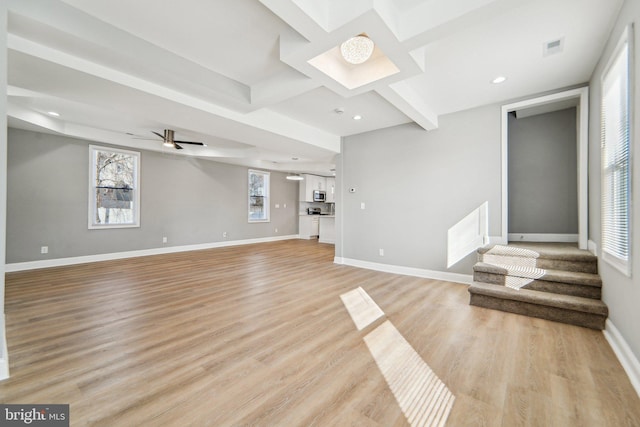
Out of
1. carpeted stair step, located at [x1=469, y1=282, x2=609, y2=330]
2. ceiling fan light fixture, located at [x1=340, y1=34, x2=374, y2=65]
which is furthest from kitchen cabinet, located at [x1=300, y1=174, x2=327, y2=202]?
ceiling fan light fixture, located at [x1=340, y1=34, x2=374, y2=65]

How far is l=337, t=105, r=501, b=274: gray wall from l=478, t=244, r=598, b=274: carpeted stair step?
471 mm

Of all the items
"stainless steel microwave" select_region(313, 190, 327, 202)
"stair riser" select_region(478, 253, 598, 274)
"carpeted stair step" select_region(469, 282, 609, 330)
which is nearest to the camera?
"carpeted stair step" select_region(469, 282, 609, 330)

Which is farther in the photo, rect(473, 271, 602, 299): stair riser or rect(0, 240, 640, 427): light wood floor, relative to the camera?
rect(473, 271, 602, 299): stair riser

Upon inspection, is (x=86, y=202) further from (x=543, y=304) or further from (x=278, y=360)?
(x=543, y=304)

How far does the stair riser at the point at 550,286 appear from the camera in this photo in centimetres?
267

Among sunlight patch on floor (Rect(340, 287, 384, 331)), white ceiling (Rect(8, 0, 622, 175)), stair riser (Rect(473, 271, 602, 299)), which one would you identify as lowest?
sunlight patch on floor (Rect(340, 287, 384, 331))

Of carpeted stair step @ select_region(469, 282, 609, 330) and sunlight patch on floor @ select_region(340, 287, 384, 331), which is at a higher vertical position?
carpeted stair step @ select_region(469, 282, 609, 330)

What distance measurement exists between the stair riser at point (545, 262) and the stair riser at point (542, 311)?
599mm

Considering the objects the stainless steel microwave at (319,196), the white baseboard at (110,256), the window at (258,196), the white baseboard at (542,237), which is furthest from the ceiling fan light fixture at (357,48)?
the stainless steel microwave at (319,196)

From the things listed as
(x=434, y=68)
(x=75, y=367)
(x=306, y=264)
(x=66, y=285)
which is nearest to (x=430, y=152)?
(x=434, y=68)

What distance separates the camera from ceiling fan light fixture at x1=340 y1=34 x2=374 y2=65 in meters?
2.36

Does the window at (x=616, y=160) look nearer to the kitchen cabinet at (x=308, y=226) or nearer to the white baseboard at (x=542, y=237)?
the white baseboard at (x=542, y=237)

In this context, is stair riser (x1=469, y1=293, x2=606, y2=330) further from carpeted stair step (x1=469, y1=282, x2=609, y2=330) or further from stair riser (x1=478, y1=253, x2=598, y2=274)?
stair riser (x1=478, y1=253, x2=598, y2=274)

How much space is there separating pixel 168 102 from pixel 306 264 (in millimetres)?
3772
